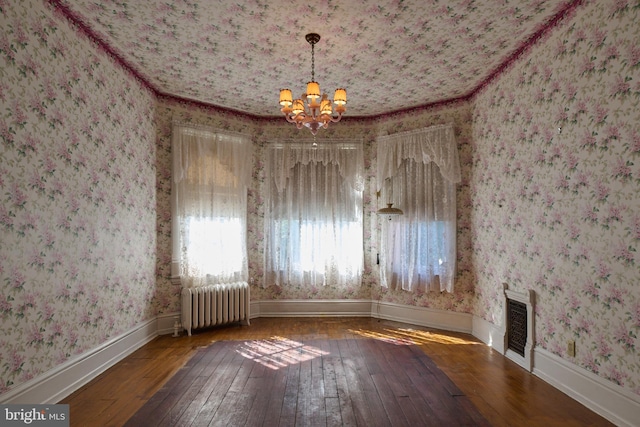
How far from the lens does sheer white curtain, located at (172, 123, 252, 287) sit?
5.24 m

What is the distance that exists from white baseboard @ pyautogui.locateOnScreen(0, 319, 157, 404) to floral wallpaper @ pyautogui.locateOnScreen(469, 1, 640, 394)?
427 cm

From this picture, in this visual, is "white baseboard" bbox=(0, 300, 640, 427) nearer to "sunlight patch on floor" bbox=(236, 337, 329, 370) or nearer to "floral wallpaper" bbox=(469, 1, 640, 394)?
"floral wallpaper" bbox=(469, 1, 640, 394)

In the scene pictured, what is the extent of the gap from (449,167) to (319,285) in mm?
2667

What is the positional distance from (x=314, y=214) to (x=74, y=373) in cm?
367

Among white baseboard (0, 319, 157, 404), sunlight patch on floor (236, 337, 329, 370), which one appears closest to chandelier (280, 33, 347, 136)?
sunlight patch on floor (236, 337, 329, 370)

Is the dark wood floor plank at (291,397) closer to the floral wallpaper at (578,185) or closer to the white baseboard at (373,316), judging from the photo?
the white baseboard at (373,316)

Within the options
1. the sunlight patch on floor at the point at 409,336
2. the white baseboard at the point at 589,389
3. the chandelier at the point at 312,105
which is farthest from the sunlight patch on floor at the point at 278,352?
the chandelier at the point at 312,105

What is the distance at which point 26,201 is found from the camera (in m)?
2.84

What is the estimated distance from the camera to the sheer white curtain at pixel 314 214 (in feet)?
19.8

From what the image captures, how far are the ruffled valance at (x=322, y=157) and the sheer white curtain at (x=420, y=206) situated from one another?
356mm

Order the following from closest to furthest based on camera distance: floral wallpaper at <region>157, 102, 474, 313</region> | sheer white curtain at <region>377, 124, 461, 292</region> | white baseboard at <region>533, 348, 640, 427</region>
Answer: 1. white baseboard at <region>533, 348, 640, 427</region>
2. floral wallpaper at <region>157, 102, 474, 313</region>
3. sheer white curtain at <region>377, 124, 461, 292</region>

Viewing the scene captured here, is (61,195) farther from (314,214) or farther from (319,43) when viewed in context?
(314,214)

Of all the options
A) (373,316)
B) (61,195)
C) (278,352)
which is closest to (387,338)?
(373,316)

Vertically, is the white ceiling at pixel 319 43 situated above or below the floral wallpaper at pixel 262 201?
above
